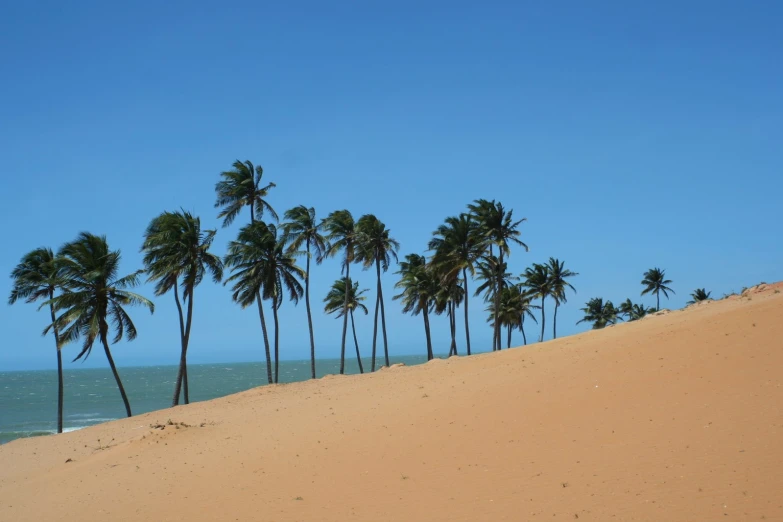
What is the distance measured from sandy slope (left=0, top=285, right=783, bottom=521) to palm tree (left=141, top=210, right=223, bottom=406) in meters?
14.3

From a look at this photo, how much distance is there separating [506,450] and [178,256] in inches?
1139

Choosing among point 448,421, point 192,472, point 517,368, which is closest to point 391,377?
point 517,368

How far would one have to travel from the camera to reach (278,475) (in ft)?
53.7

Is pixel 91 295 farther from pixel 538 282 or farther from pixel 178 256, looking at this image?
pixel 538 282

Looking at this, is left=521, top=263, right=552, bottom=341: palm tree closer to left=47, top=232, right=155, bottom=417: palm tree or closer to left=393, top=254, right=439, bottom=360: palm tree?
left=393, top=254, right=439, bottom=360: palm tree

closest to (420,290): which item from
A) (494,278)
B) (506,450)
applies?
(494,278)

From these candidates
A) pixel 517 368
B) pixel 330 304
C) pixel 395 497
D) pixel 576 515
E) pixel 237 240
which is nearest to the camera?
pixel 576 515

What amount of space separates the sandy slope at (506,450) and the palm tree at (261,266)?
58.5 feet

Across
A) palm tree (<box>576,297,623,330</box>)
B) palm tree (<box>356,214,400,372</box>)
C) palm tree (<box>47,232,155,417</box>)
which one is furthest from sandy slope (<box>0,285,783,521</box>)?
palm tree (<box>576,297,623,330</box>)

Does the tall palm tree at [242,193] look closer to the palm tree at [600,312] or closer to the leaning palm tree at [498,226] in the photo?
the leaning palm tree at [498,226]

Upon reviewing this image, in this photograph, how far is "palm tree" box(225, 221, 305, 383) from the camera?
42.8 metres

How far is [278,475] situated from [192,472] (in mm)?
3136

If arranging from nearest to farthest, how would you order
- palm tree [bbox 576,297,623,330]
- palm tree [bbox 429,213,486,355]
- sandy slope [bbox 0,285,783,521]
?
sandy slope [bbox 0,285,783,521], palm tree [bbox 429,213,486,355], palm tree [bbox 576,297,623,330]

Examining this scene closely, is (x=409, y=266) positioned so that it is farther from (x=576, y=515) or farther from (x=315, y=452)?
(x=576, y=515)
